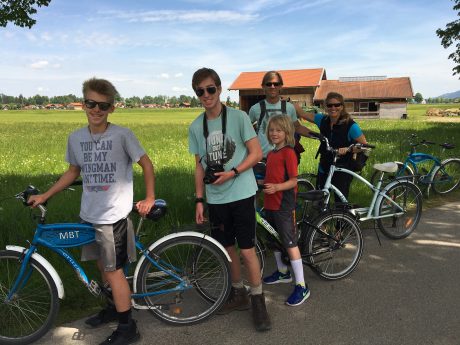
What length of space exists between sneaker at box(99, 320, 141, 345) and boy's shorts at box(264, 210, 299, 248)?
145cm

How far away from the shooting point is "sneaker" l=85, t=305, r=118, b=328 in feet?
10.1

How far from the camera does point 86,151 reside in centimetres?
275

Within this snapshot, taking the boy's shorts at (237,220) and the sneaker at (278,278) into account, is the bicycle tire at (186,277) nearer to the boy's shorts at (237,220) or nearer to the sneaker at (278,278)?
the boy's shorts at (237,220)

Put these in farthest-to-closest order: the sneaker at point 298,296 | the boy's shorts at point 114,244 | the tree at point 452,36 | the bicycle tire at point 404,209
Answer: the tree at point 452,36 → the bicycle tire at point 404,209 → the sneaker at point 298,296 → the boy's shorts at point 114,244

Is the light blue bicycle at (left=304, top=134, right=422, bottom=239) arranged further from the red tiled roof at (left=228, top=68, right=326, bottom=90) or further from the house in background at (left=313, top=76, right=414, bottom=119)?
the red tiled roof at (left=228, top=68, right=326, bottom=90)

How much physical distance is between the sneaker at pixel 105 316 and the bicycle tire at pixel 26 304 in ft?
1.06

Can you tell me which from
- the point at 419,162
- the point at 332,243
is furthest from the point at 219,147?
the point at 419,162

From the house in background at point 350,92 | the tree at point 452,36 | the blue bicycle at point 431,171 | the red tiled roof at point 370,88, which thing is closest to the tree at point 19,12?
the blue bicycle at point 431,171

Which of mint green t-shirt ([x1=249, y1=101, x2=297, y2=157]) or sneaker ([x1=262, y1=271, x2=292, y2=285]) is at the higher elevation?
mint green t-shirt ([x1=249, y1=101, x2=297, y2=157])

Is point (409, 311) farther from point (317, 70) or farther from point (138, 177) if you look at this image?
point (317, 70)

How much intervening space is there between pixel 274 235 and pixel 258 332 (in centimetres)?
92

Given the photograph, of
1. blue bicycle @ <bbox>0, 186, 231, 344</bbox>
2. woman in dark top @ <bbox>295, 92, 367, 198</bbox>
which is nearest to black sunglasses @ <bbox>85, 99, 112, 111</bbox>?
blue bicycle @ <bbox>0, 186, 231, 344</bbox>

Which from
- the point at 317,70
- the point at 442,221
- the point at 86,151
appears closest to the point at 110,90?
the point at 86,151

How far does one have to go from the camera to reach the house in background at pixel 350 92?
5106 centimetres
